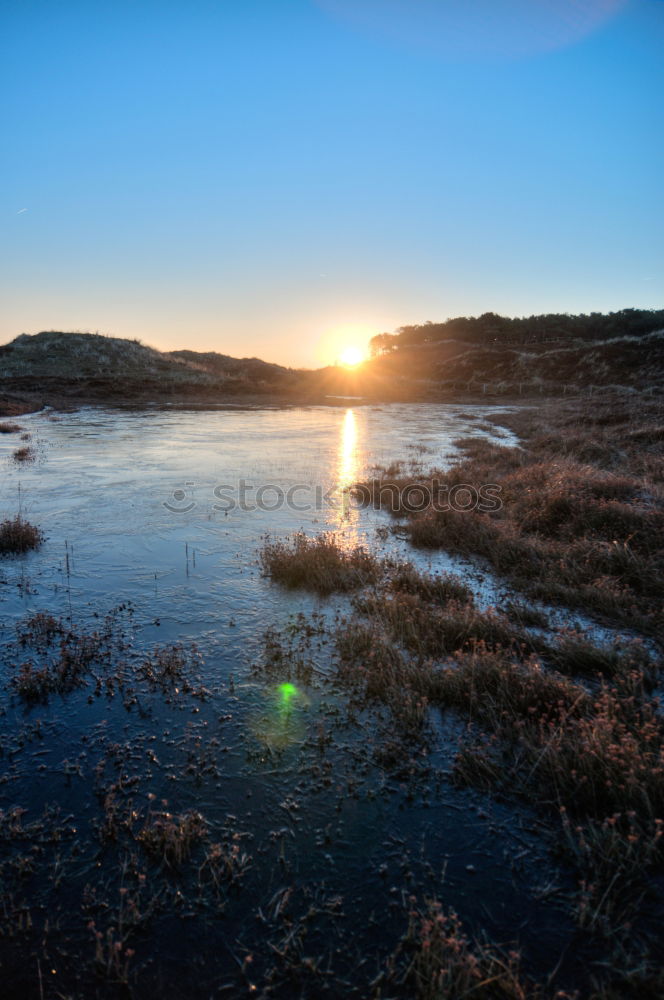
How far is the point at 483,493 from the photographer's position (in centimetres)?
1487

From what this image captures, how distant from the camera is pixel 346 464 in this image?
22703 mm

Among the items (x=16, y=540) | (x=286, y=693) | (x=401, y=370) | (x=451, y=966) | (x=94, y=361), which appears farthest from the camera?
(x=401, y=370)

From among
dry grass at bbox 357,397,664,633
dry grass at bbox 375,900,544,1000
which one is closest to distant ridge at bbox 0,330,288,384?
dry grass at bbox 357,397,664,633

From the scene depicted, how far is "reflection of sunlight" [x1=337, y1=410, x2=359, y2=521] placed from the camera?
15.8 metres

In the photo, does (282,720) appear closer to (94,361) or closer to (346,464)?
(346,464)

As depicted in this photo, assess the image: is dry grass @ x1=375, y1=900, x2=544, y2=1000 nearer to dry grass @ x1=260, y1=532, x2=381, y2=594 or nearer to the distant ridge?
dry grass @ x1=260, y1=532, x2=381, y2=594

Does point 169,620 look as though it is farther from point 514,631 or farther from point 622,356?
point 622,356

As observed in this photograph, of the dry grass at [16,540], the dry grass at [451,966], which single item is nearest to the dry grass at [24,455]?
the dry grass at [16,540]

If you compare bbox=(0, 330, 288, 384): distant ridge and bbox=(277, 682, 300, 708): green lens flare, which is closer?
bbox=(277, 682, 300, 708): green lens flare

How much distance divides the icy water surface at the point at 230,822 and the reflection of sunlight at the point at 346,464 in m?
6.80

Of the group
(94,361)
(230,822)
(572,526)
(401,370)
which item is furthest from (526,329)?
(230,822)

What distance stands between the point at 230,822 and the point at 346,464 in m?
18.9

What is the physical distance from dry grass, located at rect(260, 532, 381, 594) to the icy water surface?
487 millimetres

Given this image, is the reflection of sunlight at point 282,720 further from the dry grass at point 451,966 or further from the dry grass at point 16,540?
the dry grass at point 16,540
